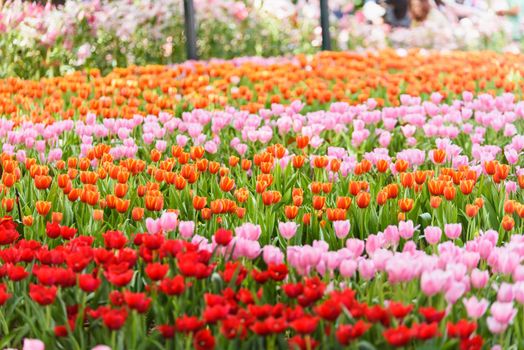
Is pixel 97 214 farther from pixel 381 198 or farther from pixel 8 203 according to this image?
pixel 381 198

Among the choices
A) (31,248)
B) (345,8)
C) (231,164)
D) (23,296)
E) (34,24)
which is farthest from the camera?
(345,8)

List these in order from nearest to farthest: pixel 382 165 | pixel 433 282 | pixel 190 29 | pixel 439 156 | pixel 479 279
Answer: pixel 433 282
pixel 479 279
pixel 382 165
pixel 439 156
pixel 190 29

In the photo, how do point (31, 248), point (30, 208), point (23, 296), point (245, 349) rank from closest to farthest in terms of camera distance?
point (245, 349) → point (23, 296) → point (31, 248) → point (30, 208)

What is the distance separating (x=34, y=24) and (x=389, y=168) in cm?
585

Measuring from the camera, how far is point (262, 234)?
2.96m

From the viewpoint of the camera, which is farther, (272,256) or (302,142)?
(302,142)

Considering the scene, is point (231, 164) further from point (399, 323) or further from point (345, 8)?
point (345, 8)

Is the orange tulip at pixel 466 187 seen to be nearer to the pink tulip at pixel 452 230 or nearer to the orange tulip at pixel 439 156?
the pink tulip at pixel 452 230

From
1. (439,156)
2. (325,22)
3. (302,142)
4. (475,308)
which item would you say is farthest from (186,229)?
(325,22)

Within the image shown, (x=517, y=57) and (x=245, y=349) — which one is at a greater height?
(x=245, y=349)

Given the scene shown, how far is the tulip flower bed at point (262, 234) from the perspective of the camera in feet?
6.75

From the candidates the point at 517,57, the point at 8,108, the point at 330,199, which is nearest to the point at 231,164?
the point at 330,199

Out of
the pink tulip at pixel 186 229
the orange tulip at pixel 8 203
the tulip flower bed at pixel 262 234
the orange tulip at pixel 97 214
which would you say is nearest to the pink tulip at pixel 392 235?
the tulip flower bed at pixel 262 234

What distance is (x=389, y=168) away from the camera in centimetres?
389
